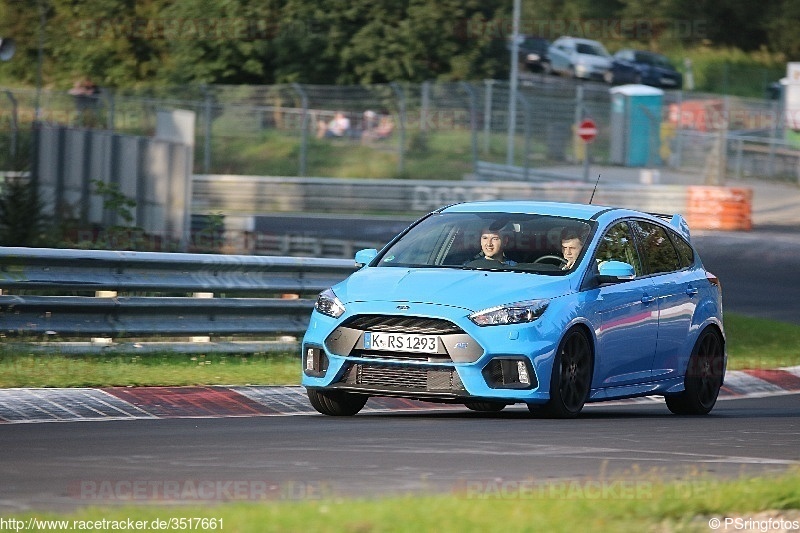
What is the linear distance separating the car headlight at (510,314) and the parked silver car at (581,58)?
51.4 metres

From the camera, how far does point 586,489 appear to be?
7.18 metres

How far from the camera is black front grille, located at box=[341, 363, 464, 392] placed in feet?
35.2

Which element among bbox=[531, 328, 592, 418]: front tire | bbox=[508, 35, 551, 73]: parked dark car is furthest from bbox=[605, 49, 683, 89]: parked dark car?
bbox=[531, 328, 592, 418]: front tire

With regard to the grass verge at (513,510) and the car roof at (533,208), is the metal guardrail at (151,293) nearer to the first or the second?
the car roof at (533,208)

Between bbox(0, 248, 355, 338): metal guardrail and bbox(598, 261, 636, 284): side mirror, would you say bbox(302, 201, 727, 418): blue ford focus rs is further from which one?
bbox(0, 248, 355, 338): metal guardrail

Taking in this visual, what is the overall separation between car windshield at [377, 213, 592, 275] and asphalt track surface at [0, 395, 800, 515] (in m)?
1.04

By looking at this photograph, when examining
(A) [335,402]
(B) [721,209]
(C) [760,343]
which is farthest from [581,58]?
(A) [335,402]

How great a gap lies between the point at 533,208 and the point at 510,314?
62.1 inches

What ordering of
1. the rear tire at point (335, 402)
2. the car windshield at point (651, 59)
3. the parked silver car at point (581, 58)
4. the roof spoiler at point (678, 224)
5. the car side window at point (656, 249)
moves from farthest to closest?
the parked silver car at point (581, 58), the car windshield at point (651, 59), the roof spoiler at point (678, 224), the car side window at point (656, 249), the rear tire at point (335, 402)

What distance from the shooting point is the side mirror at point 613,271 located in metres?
11.6

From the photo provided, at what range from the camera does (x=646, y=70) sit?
59.8 metres

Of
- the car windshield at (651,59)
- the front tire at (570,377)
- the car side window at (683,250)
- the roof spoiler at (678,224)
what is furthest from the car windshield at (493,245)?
the car windshield at (651,59)

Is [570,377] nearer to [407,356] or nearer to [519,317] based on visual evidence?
[519,317]

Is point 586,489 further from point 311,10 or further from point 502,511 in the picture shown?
point 311,10
